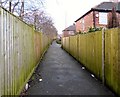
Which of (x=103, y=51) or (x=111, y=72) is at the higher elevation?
(x=103, y=51)

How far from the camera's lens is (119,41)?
21.2 ft

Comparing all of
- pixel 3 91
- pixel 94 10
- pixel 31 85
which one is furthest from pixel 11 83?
pixel 94 10

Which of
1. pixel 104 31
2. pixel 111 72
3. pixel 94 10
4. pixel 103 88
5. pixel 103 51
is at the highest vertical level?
pixel 94 10

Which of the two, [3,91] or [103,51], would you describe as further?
[103,51]

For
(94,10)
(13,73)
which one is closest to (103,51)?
(13,73)

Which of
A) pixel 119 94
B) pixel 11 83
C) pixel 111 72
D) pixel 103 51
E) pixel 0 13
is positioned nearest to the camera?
pixel 0 13

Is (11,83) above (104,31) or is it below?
below

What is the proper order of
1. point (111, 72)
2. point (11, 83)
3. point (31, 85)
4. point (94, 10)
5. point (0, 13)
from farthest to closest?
point (94, 10)
point (31, 85)
point (111, 72)
point (11, 83)
point (0, 13)

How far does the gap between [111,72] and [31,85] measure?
2636 millimetres

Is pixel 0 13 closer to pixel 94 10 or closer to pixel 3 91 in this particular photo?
pixel 3 91

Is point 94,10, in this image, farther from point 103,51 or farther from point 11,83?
point 11,83

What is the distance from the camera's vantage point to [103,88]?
285 inches

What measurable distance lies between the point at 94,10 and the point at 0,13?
3402 centimetres

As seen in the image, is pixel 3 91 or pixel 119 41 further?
pixel 119 41
